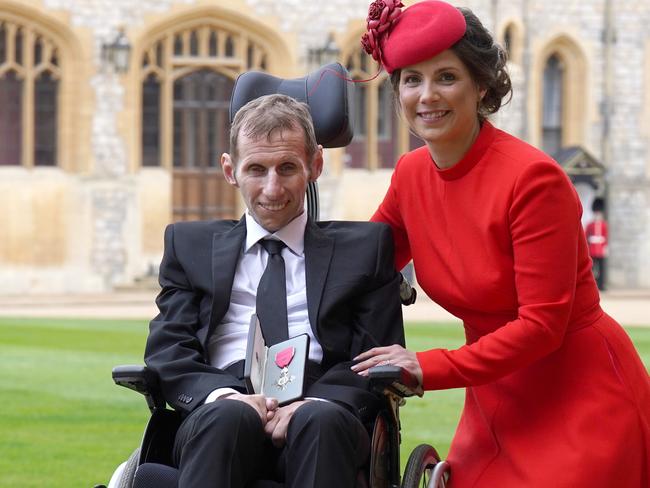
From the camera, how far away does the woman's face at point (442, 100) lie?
3.79m

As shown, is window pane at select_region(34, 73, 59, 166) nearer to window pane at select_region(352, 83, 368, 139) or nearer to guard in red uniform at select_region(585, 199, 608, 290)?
window pane at select_region(352, 83, 368, 139)

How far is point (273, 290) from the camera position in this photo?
402cm

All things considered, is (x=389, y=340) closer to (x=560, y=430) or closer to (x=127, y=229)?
(x=560, y=430)

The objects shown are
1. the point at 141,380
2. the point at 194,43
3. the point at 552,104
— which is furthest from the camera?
the point at 552,104

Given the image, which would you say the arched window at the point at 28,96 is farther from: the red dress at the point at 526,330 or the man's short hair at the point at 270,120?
the red dress at the point at 526,330

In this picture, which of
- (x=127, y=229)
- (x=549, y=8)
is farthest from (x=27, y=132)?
(x=549, y=8)

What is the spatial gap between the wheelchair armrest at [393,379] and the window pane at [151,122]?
2000 cm

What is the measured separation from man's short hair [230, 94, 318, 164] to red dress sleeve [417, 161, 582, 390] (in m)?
0.62

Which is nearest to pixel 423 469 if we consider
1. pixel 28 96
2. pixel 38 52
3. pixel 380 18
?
pixel 380 18

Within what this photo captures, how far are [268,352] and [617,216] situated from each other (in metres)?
22.3

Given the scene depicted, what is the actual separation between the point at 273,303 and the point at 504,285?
0.63m

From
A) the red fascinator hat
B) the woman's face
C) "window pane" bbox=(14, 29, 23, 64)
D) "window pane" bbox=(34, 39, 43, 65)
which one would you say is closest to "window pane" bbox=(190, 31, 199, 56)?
"window pane" bbox=(34, 39, 43, 65)

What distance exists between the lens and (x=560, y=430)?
379 centimetres

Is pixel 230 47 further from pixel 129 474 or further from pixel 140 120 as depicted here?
pixel 129 474
